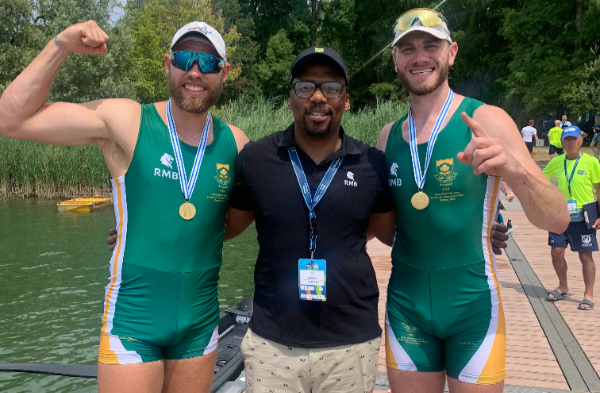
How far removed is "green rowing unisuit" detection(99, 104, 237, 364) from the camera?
2.71 meters

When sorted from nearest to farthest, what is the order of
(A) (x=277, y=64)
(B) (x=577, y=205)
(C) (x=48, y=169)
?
(B) (x=577, y=205) → (C) (x=48, y=169) → (A) (x=277, y=64)

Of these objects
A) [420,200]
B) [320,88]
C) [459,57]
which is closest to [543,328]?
[420,200]

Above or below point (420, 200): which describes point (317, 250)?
below

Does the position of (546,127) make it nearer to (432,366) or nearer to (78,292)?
(78,292)

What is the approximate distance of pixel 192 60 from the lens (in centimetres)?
290

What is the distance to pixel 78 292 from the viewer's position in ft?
33.1

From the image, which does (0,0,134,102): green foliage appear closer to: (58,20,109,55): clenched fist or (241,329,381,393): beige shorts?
(58,20,109,55): clenched fist

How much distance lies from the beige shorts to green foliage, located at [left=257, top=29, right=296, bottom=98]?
39.2 meters

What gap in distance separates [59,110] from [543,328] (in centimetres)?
547

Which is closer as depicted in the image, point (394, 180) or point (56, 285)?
point (394, 180)

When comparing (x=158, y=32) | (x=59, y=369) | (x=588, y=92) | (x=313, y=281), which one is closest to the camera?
(x=313, y=281)

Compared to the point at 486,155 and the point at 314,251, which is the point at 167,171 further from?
the point at 486,155

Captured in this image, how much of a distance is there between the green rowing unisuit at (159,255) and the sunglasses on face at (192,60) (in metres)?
0.33

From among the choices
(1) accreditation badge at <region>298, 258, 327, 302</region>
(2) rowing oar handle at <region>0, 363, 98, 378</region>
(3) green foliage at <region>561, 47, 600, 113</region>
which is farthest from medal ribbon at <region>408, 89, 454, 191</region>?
(3) green foliage at <region>561, 47, 600, 113</region>
